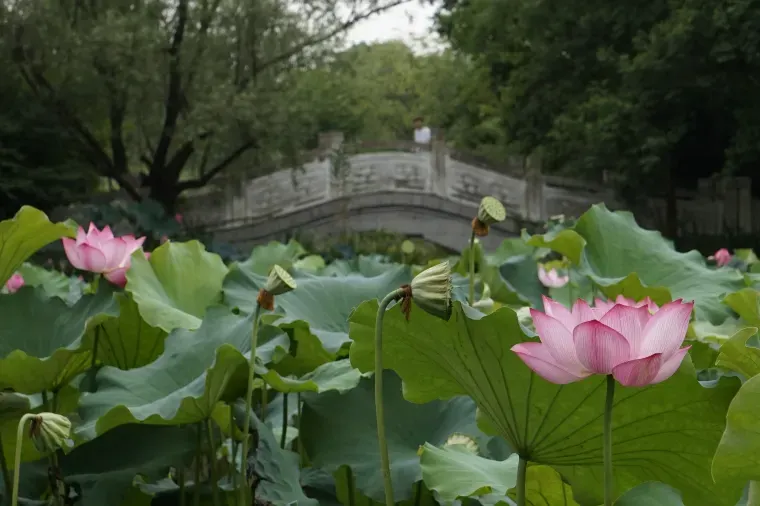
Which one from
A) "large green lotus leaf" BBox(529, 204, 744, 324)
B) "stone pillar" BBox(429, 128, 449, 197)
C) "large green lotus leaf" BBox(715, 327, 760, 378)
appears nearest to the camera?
"large green lotus leaf" BBox(715, 327, 760, 378)

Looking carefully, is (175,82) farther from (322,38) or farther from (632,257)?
(632,257)

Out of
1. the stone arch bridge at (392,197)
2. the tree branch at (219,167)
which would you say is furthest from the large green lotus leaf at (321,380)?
the stone arch bridge at (392,197)

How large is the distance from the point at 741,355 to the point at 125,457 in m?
0.49

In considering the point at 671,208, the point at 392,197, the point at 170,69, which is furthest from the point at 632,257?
the point at 392,197

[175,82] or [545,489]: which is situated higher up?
[175,82]

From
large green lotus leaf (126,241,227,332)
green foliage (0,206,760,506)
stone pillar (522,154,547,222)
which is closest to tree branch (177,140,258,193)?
stone pillar (522,154,547,222)

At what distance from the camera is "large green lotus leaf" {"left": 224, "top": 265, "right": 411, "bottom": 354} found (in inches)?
38.9

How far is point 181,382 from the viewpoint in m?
0.75

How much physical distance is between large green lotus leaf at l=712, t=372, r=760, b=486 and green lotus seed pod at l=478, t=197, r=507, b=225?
0.46 meters

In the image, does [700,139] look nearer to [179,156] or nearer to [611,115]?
[611,115]

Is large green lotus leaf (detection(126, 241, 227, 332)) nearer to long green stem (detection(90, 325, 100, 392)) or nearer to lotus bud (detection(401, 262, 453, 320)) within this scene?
long green stem (detection(90, 325, 100, 392))

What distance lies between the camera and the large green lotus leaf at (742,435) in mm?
428

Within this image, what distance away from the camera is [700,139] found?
948 centimetres

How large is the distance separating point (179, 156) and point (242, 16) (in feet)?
5.77
